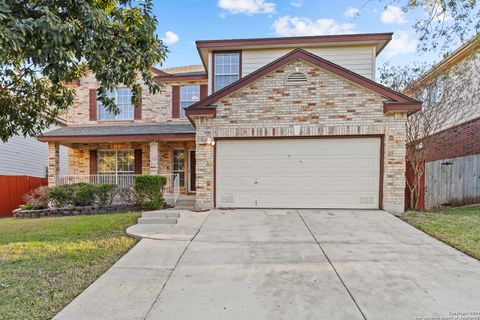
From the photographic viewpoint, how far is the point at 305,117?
8867 millimetres

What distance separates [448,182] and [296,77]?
7.56 meters

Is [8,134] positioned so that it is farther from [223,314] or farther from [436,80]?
[436,80]

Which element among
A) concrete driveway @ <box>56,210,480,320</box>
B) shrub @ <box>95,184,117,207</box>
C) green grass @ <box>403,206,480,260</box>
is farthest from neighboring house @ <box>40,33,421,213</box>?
shrub @ <box>95,184,117,207</box>

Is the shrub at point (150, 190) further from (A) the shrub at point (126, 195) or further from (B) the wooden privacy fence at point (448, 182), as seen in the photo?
(B) the wooden privacy fence at point (448, 182)

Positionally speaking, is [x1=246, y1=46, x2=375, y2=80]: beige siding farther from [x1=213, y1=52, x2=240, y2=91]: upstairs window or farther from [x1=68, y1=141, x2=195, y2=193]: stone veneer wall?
[x1=68, y1=141, x2=195, y2=193]: stone veneer wall

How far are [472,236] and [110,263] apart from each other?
755 centimetres

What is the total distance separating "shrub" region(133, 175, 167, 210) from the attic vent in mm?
5730

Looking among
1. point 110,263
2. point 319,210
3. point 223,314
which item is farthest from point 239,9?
point 223,314

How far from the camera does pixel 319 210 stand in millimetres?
8789

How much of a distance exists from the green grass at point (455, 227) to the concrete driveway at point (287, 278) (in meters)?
0.30

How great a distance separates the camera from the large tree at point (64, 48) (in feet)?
14.1

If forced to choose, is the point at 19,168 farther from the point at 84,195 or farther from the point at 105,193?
the point at 105,193

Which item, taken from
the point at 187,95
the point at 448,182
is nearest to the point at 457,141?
the point at 448,182

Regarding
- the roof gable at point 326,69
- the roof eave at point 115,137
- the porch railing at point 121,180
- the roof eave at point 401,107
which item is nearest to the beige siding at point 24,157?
the roof eave at point 115,137
